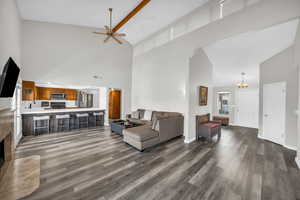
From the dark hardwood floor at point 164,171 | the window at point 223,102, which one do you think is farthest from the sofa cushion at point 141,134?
the window at point 223,102

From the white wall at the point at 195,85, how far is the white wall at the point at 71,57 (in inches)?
144

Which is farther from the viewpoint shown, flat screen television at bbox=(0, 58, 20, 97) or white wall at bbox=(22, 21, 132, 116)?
white wall at bbox=(22, 21, 132, 116)

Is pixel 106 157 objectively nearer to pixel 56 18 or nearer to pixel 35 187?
pixel 35 187

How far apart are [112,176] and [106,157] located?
0.76 metres

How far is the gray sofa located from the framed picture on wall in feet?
3.26

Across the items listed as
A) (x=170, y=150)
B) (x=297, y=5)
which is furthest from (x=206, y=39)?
(x=170, y=150)

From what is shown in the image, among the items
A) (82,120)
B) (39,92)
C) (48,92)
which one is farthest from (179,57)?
(39,92)

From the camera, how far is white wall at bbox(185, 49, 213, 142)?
3.97 metres

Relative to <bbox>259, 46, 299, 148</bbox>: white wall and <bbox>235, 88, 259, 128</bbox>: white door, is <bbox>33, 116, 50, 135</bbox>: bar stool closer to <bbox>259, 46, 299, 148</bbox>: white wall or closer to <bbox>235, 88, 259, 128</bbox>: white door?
<bbox>259, 46, 299, 148</bbox>: white wall

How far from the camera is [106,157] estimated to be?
279cm

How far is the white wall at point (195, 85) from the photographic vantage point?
3975 millimetres

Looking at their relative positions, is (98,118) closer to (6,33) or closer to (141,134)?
(141,134)

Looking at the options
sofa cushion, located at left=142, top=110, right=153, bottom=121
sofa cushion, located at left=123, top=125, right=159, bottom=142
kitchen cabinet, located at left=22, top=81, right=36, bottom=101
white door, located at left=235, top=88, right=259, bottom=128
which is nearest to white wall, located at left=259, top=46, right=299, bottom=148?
white door, located at left=235, top=88, right=259, bottom=128

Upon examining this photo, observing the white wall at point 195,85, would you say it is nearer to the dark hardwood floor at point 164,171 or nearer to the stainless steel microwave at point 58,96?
the dark hardwood floor at point 164,171
